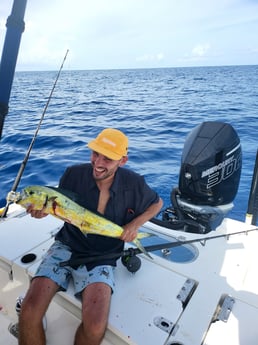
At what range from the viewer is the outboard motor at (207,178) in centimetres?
285

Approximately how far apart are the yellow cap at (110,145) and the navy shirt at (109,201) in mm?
277

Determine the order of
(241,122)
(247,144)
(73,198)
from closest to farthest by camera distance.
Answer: (73,198)
(247,144)
(241,122)

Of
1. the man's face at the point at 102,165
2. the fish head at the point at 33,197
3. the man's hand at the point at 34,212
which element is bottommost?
the man's hand at the point at 34,212

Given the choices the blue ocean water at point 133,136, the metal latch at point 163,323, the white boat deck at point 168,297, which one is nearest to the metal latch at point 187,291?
the white boat deck at point 168,297

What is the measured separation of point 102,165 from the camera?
205cm

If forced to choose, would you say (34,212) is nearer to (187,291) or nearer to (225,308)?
(187,291)

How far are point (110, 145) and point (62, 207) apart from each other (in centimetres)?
57

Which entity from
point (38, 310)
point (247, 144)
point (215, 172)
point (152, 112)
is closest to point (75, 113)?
point (152, 112)

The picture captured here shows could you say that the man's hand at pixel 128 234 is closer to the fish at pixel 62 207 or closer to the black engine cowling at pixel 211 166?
the fish at pixel 62 207

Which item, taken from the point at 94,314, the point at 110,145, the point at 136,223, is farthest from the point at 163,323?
the point at 110,145

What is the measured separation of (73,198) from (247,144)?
26.3 feet

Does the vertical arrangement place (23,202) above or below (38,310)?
above

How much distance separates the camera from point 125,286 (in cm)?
199

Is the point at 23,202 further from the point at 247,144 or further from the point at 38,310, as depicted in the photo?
the point at 247,144
